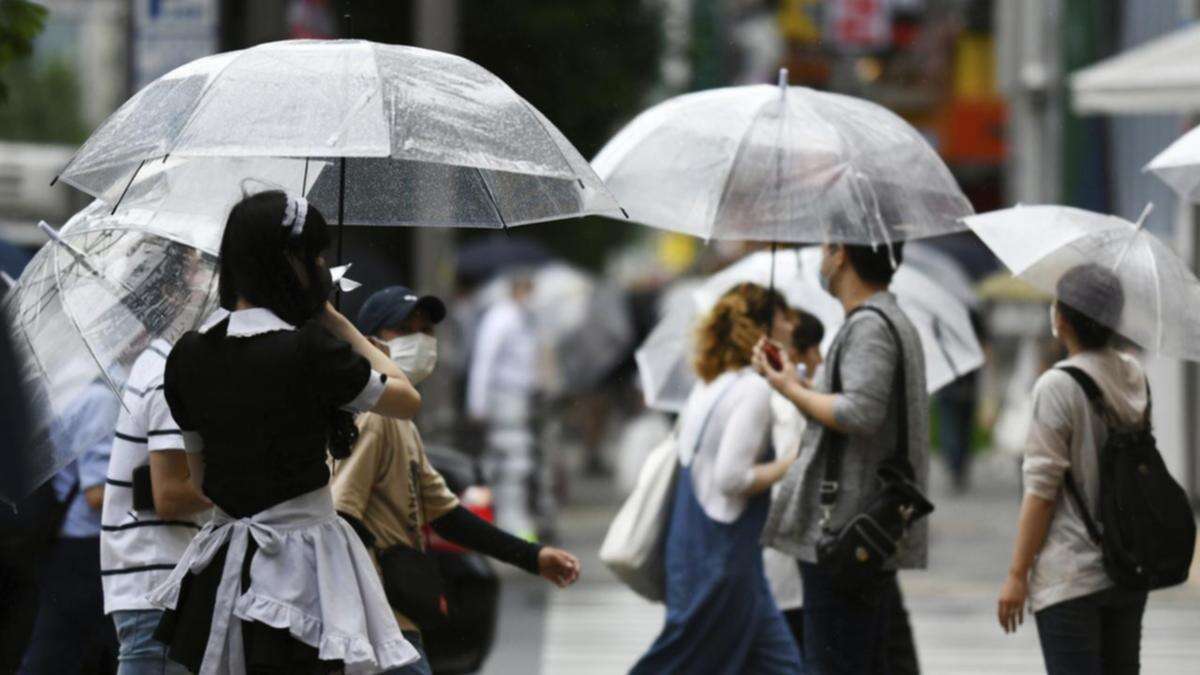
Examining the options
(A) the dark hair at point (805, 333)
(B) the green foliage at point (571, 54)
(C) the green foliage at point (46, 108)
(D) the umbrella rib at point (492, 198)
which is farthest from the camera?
(C) the green foliage at point (46, 108)

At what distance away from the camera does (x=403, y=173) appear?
6324 mm

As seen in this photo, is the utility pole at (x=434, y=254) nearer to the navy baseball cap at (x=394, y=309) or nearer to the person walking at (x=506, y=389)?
the person walking at (x=506, y=389)

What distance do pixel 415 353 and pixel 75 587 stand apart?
1.41 metres

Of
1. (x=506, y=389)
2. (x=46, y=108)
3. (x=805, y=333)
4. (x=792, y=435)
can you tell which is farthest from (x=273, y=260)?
(x=46, y=108)

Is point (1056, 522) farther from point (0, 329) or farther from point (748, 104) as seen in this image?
point (0, 329)

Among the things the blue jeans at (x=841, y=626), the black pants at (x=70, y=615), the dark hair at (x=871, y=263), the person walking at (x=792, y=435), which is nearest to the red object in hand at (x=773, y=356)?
the dark hair at (x=871, y=263)

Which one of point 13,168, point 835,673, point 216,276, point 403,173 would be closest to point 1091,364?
point 835,673

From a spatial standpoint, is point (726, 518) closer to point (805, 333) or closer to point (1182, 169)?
point (805, 333)

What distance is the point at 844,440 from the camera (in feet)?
22.6

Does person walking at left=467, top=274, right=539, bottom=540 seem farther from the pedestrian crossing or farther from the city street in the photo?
the pedestrian crossing

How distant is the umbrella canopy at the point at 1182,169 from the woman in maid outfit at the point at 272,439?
9.13 ft

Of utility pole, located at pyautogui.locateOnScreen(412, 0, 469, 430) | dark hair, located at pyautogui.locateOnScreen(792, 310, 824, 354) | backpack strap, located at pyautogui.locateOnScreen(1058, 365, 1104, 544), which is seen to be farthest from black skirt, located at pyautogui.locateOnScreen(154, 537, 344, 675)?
utility pole, located at pyautogui.locateOnScreen(412, 0, 469, 430)

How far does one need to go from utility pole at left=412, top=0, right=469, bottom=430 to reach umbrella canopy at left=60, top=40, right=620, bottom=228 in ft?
34.7

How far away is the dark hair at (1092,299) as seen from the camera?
6352 millimetres
